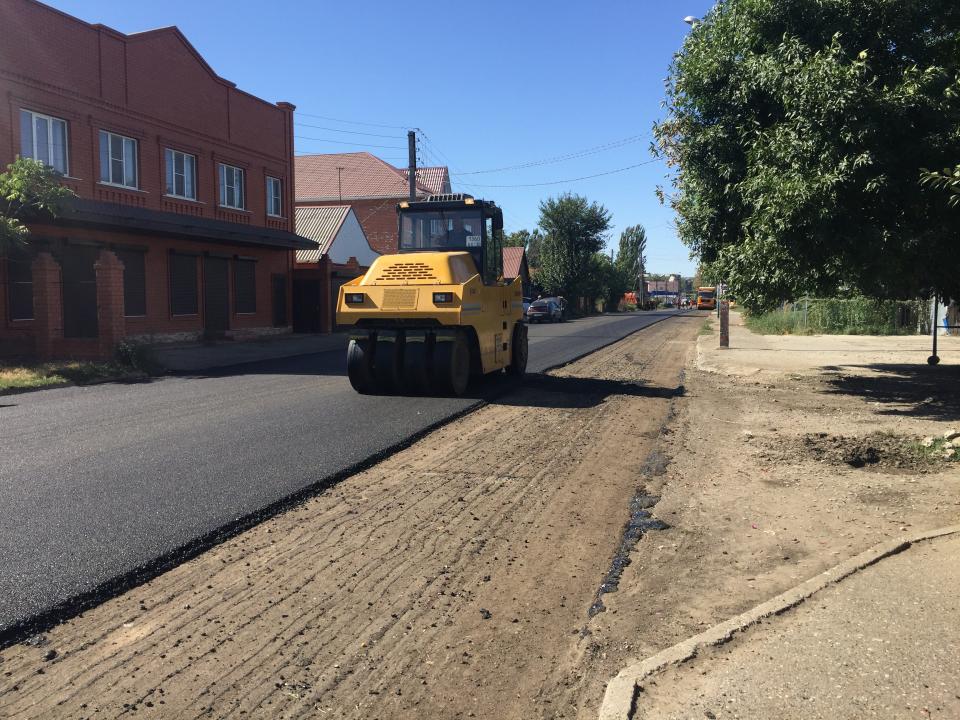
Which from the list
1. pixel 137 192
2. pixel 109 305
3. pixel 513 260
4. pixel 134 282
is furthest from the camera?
pixel 513 260

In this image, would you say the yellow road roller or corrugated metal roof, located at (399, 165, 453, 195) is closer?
the yellow road roller

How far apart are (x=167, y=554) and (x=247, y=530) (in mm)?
693

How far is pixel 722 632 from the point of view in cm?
378

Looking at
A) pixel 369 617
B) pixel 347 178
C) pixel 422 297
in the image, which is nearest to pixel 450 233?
pixel 422 297

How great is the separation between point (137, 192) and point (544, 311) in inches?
1142

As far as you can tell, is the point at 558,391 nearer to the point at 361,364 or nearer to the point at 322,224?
the point at 361,364

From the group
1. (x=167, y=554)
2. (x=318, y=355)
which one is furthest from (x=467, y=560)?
(x=318, y=355)

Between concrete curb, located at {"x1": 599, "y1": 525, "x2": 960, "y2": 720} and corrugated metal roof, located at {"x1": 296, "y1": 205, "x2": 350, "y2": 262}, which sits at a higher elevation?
corrugated metal roof, located at {"x1": 296, "y1": 205, "x2": 350, "y2": 262}

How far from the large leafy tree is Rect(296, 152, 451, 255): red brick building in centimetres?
4138

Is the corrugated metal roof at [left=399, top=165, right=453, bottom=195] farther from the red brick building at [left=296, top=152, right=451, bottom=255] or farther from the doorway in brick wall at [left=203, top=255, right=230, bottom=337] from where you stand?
the doorway in brick wall at [left=203, top=255, right=230, bottom=337]

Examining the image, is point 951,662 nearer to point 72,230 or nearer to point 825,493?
point 825,493

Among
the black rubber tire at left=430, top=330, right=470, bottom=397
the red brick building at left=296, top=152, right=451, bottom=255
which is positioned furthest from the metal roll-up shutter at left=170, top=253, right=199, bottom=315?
the red brick building at left=296, top=152, right=451, bottom=255

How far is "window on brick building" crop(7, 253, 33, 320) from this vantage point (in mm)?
18641

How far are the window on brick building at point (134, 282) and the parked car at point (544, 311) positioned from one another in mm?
27895
